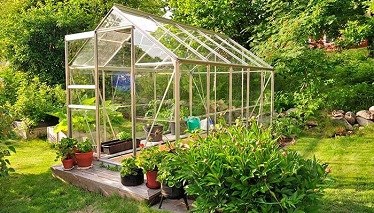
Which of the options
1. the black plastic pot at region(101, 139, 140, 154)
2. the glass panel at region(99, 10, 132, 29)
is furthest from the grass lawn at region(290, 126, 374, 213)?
the glass panel at region(99, 10, 132, 29)

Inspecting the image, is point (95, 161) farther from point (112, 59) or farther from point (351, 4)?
point (351, 4)

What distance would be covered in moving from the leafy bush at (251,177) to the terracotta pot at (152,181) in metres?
1.04

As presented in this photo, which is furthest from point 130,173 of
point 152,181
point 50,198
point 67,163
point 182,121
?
point 182,121

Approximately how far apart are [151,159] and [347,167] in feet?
11.0

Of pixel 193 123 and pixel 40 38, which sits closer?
pixel 193 123

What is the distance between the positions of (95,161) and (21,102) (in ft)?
12.8

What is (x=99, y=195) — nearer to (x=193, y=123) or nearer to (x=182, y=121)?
(x=193, y=123)

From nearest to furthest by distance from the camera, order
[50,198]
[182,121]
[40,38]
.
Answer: [50,198]
[182,121]
[40,38]

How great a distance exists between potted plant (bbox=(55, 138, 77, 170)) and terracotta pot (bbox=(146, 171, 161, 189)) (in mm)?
1583

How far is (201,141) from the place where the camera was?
353cm

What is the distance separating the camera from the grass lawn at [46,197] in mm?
4105

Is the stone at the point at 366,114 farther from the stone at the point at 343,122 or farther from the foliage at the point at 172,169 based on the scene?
the foliage at the point at 172,169

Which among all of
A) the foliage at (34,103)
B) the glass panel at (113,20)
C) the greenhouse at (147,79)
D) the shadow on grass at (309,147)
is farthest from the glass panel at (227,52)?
the foliage at (34,103)

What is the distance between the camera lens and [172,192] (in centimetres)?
383
